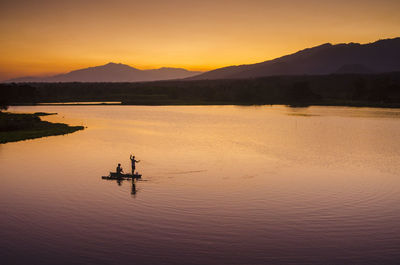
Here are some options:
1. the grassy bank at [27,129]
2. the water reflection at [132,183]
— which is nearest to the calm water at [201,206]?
the water reflection at [132,183]

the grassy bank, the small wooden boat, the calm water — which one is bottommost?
the calm water

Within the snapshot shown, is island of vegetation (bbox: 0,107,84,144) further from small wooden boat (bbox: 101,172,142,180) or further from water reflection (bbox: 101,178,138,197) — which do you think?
water reflection (bbox: 101,178,138,197)

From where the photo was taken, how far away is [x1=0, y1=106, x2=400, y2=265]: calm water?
19.2m

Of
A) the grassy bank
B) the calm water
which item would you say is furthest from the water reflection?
the grassy bank

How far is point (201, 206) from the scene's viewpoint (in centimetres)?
2677

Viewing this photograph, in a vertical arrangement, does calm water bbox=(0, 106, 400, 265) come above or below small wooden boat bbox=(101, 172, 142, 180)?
below

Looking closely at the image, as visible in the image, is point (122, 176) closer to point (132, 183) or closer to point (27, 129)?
point (132, 183)

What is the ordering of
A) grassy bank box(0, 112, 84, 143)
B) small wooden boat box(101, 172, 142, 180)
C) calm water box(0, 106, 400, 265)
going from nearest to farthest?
1. calm water box(0, 106, 400, 265)
2. small wooden boat box(101, 172, 142, 180)
3. grassy bank box(0, 112, 84, 143)

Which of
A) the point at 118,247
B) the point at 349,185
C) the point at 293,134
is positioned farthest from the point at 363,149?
the point at 118,247

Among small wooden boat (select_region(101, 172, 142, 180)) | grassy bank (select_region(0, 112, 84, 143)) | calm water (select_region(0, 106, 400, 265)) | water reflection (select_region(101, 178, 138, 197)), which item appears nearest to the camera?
calm water (select_region(0, 106, 400, 265))

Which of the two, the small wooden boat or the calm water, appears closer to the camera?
the calm water

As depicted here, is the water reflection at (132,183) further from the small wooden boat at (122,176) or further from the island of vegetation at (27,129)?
the island of vegetation at (27,129)

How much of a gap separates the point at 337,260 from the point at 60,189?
75.1 feet

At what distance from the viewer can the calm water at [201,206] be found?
63.0 ft
